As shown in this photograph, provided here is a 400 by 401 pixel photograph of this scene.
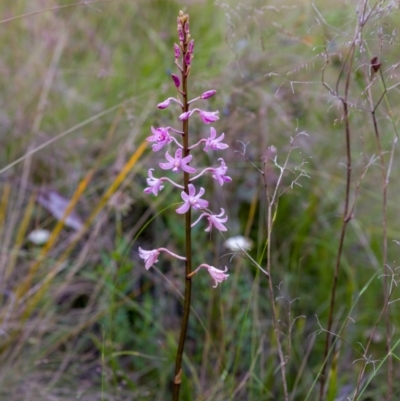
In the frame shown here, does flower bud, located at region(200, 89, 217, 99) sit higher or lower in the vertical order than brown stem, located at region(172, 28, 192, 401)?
higher

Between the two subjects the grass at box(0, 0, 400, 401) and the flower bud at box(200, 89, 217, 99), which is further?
the grass at box(0, 0, 400, 401)

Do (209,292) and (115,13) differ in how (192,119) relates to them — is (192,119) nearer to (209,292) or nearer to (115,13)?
(209,292)

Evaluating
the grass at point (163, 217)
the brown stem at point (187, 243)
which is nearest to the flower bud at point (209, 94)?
the brown stem at point (187, 243)

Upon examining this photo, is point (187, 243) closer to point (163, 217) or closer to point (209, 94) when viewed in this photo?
point (209, 94)

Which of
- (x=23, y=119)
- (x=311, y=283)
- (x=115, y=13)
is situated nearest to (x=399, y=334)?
(x=311, y=283)

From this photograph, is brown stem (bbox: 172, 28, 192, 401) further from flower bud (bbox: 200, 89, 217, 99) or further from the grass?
the grass

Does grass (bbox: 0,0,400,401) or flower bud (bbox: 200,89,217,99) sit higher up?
flower bud (bbox: 200,89,217,99)

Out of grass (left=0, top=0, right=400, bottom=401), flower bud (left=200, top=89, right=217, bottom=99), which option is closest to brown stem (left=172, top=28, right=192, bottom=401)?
flower bud (left=200, top=89, right=217, bottom=99)

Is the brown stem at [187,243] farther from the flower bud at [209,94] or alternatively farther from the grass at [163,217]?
the grass at [163,217]
